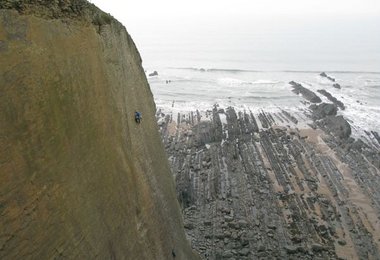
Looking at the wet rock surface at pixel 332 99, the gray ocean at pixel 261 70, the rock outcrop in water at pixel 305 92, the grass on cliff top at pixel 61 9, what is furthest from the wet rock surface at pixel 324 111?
the grass on cliff top at pixel 61 9

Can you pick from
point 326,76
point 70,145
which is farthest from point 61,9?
point 326,76

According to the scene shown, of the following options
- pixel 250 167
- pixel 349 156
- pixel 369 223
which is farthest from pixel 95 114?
pixel 349 156

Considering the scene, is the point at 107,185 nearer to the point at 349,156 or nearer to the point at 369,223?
the point at 369,223

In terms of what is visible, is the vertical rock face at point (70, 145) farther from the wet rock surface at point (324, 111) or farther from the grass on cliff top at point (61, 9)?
the wet rock surface at point (324, 111)

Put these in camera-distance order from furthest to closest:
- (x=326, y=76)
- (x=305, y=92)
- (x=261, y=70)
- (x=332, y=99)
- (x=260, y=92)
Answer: (x=261, y=70) → (x=326, y=76) → (x=260, y=92) → (x=305, y=92) → (x=332, y=99)

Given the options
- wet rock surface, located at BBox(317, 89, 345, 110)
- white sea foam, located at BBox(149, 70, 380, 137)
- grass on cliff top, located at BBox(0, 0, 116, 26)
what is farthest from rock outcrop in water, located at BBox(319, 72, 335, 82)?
grass on cliff top, located at BBox(0, 0, 116, 26)

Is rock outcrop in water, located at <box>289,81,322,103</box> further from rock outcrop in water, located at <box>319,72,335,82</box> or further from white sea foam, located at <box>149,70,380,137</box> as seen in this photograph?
rock outcrop in water, located at <box>319,72,335,82</box>

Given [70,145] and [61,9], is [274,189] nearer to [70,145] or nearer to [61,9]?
[70,145]
